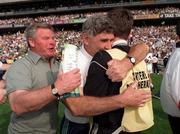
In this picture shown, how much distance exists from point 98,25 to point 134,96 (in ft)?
2.36

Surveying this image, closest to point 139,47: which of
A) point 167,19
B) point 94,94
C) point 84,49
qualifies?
point 84,49

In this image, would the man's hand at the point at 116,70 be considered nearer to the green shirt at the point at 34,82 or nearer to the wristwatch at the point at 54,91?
the wristwatch at the point at 54,91

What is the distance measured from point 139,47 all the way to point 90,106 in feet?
3.13

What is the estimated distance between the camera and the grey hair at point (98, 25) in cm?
370

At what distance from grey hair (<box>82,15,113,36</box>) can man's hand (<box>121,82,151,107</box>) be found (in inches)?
22.1

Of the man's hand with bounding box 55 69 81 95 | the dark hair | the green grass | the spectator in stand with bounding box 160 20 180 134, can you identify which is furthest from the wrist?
the green grass

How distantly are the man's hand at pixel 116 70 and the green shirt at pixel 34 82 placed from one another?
38.4 inches

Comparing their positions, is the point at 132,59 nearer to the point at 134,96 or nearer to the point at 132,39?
the point at 134,96

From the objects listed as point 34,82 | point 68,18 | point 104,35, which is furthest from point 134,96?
point 68,18

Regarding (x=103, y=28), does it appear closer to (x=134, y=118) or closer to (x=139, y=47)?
(x=139, y=47)

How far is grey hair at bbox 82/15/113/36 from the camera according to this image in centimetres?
370

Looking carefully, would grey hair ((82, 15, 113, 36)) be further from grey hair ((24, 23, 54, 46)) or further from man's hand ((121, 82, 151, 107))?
grey hair ((24, 23, 54, 46))

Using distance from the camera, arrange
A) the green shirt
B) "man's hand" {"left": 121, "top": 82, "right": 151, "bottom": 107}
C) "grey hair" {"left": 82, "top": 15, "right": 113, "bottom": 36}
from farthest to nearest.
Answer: the green shirt
"grey hair" {"left": 82, "top": 15, "right": 113, "bottom": 36}
"man's hand" {"left": 121, "top": 82, "right": 151, "bottom": 107}

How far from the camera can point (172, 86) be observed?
15.4 ft
